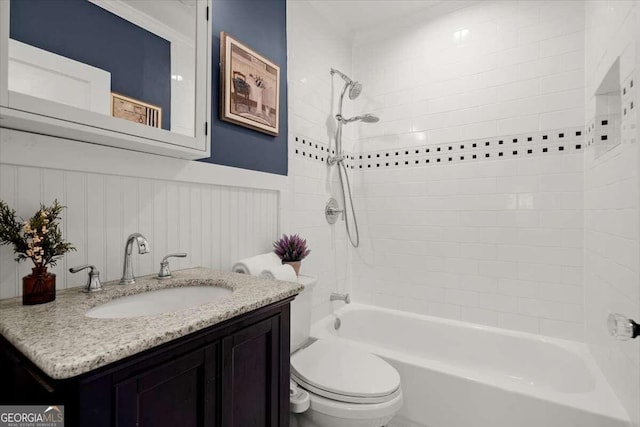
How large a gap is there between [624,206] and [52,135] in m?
2.02

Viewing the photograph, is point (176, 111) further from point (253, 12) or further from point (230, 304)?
point (253, 12)

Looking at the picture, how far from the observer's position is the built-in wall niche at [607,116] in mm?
1510

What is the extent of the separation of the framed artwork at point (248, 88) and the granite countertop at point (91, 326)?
3.12 feet

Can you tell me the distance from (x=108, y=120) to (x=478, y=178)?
2.10 m

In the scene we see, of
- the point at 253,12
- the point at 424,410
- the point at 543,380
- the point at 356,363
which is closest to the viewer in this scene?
the point at 356,363

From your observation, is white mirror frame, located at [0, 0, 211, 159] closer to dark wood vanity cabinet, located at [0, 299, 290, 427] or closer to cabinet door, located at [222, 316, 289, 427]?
dark wood vanity cabinet, located at [0, 299, 290, 427]

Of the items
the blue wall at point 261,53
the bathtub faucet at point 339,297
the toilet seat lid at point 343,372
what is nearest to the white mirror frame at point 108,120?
the blue wall at point 261,53

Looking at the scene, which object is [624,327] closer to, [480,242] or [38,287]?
[480,242]

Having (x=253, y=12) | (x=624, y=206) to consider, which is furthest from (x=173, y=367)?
(x=253, y=12)

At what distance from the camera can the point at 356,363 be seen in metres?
1.50

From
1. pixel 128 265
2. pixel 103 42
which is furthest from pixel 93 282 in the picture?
pixel 103 42

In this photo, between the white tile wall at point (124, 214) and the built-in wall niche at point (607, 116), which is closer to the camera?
the white tile wall at point (124, 214)

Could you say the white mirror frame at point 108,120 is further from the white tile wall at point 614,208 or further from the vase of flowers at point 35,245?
the white tile wall at point 614,208

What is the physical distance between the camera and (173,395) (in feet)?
2.45
